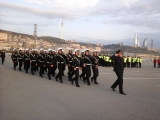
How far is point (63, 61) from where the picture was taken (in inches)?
481

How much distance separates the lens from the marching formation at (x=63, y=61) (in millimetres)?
11617

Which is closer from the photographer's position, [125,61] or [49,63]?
[49,63]

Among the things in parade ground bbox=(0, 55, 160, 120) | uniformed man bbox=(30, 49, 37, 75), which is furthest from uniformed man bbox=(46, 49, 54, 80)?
parade ground bbox=(0, 55, 160, 120)

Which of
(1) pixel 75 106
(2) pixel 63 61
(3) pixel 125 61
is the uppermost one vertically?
(2) pixel 63 61

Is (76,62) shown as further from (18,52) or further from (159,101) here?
(18,52)

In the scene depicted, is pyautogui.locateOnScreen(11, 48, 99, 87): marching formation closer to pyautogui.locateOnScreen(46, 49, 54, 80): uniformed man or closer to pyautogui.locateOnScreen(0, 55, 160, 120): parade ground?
pyautogui.locateOnScreen(46, 49, 54, 80): uniformed man

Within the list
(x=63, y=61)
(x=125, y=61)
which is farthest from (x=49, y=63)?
(x=125, y=61)

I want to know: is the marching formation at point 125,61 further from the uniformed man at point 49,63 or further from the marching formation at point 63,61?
Result: the uniformed man at point 49,63

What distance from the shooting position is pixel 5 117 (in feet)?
18.3

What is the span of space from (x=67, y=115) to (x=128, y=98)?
11.0ft

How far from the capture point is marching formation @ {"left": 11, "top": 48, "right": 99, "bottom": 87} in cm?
1162

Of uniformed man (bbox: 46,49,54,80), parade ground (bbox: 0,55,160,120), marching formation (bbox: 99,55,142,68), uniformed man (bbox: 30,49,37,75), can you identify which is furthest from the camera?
marching formation (bbox: 99,55,142,68)

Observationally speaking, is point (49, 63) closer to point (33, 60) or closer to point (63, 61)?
point (63, 61)

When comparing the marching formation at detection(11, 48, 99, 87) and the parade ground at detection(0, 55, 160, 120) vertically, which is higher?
the marching formation at detection(11, 48, 99, 87)
